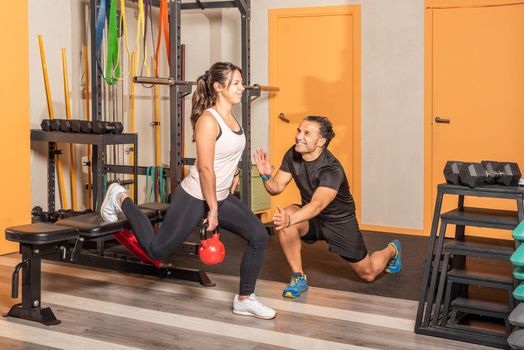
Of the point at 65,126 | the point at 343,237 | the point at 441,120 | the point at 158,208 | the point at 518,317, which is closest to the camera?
the point at 518,317

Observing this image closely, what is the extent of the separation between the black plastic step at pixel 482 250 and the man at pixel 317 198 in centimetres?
78

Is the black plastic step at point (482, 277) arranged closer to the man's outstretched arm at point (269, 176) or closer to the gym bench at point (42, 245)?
the man's outstretched arm at point (269, 176)

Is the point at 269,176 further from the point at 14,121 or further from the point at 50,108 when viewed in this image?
the point at 50,108

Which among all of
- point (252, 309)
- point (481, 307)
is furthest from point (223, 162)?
point (481, 307)

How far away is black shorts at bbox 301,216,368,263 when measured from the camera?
3.76 metres

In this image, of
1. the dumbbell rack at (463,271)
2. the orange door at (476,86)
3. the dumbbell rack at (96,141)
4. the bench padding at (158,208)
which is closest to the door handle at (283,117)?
the orange door at (476,86)

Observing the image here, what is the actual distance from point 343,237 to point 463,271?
2.91 feet

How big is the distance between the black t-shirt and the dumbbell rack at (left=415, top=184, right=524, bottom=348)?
0.71 m

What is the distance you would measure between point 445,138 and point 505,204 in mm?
698

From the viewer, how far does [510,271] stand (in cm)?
297

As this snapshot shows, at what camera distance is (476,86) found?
5.46 metres

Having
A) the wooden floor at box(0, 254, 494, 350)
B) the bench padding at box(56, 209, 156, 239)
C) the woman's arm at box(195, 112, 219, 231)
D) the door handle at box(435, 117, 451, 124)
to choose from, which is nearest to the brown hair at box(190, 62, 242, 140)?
the woman's arm at box(195, 112, 219, 231)

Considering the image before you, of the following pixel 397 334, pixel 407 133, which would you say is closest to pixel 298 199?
pixel 407 133

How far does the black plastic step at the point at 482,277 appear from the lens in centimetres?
282
